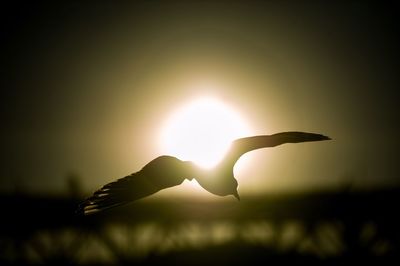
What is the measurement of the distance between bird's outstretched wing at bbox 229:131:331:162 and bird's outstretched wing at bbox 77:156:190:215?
2.71 ft

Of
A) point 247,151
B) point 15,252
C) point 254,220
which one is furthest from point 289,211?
point 247,151

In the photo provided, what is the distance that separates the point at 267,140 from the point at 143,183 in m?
1.36

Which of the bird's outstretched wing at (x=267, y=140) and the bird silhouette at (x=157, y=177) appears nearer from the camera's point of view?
the bird silhouette at (x=157, y=177)

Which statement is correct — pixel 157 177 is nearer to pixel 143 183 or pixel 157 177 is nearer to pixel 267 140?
pixel 143 183

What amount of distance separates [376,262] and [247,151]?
1169 cm

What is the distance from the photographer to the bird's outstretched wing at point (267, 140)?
22.4ft

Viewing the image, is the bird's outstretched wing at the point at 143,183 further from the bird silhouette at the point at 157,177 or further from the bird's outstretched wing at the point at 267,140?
the bird's outstretched wing at the point at 267,140

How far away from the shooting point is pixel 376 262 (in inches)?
699

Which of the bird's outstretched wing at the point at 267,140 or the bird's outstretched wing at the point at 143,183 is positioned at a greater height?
the bird's outstretched wing at the point at 267,140

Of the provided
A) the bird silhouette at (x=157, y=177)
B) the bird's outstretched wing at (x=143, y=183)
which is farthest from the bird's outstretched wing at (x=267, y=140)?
the bird's outstretched wing at (x=143, y=183)

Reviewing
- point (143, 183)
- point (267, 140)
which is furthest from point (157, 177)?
point (267, 140)

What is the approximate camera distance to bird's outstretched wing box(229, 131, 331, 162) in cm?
683

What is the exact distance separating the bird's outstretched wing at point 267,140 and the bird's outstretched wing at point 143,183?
2.71 ft

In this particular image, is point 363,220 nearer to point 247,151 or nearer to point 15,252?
point 15,252
